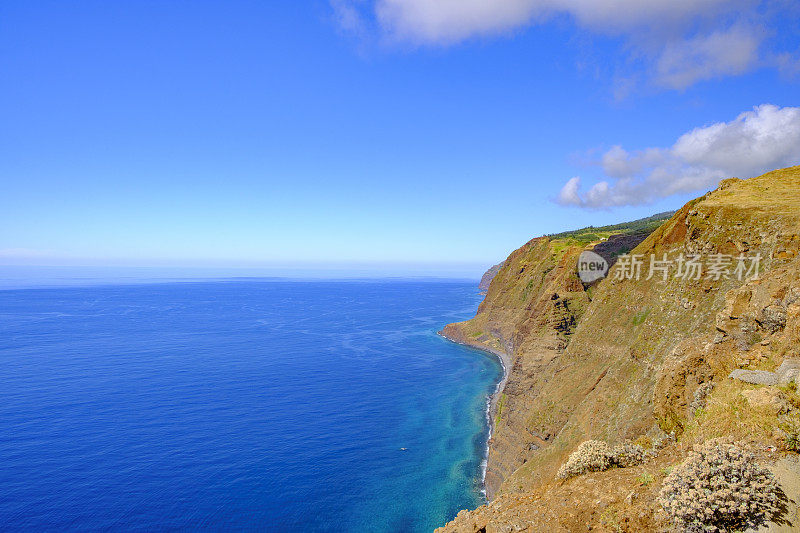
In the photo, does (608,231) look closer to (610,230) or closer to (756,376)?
(610,230)

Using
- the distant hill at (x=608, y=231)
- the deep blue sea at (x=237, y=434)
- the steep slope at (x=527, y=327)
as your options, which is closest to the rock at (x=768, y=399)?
the steep slope at (x=527, y=327)

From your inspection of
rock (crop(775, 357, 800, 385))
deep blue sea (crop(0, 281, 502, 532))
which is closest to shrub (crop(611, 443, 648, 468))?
rock (crop(775, 357, 800, 385))

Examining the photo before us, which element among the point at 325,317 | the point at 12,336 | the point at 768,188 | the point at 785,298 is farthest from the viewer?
the point at 325,317

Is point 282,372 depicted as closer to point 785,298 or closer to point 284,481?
point 284,481

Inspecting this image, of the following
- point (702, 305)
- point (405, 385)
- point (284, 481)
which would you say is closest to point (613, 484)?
point (702, 305)

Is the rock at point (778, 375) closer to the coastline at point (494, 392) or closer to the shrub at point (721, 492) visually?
the shrub at point (721, 492)

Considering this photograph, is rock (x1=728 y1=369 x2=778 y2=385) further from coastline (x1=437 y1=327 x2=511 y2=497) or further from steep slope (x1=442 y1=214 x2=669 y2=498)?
coastline (x1=437 y1=327 x2=511 y2=497)
